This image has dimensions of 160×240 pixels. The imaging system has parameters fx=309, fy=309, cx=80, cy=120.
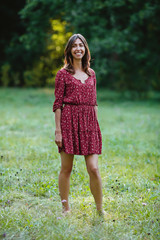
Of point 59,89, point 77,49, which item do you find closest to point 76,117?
point 59,89

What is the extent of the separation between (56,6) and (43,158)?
11331 millimetres

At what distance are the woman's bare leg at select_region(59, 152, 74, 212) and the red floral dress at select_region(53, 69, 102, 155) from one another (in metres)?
0.12

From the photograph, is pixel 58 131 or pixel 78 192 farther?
pixel 78 192

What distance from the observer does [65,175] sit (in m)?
3.52

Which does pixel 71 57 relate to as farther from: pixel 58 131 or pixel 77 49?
pixel 58 131

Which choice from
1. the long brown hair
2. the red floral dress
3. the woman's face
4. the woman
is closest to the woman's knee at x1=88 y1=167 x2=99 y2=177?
the woman

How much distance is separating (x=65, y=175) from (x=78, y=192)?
70 centimetres

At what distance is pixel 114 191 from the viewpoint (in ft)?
13.6

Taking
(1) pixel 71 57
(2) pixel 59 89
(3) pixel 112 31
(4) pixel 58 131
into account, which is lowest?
(4) pixel 58 131

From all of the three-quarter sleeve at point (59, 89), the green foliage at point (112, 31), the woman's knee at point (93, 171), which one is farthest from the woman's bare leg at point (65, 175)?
the green foliage at point (112, 31)

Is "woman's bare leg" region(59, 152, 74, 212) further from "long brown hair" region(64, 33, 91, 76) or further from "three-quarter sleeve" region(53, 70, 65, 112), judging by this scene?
"long brown hair" region(64, 33, 91, 76)

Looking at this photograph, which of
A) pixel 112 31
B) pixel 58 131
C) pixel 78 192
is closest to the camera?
pixel 58 131

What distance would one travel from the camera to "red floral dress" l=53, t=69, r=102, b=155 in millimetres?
3338

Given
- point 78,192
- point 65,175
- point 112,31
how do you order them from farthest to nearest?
point 112,31 → point 78,192 → point 65,175
